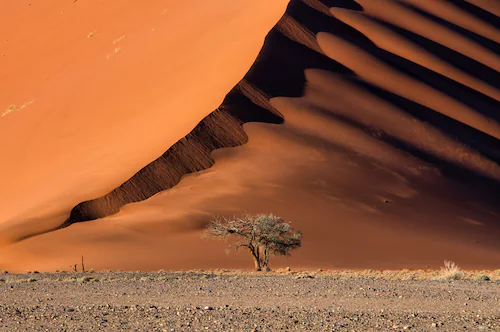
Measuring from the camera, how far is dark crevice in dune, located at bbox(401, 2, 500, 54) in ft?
190

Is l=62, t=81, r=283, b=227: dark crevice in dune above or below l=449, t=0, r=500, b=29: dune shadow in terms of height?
below

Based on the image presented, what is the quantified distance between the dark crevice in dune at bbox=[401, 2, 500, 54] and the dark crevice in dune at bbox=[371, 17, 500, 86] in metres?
4.46

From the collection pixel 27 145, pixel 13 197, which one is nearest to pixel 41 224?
pixel 13 197

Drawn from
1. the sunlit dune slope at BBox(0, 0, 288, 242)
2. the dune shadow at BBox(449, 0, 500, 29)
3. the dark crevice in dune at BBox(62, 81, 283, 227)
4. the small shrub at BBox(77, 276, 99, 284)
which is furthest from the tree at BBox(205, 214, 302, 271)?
the dune shadow at BBox(449, 0, 500, 29)

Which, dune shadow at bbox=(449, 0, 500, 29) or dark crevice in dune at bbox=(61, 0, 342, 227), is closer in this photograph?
dark crevice in dune at bbox=(61, 0, 342, 227)

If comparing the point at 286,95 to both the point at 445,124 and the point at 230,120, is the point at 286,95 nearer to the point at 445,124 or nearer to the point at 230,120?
the point at 230,120

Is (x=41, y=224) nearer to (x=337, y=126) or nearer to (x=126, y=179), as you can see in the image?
(x=126, y=179)

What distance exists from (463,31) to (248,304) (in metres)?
48.5

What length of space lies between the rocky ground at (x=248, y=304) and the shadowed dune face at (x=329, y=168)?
1141cm

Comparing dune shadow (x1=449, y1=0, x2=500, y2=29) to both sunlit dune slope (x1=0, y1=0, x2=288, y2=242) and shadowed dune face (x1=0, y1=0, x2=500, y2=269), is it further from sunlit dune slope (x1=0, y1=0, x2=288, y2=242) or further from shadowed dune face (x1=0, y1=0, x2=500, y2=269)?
sunlit dune slope (x1=0, y1=0, x2=288, y2=242)

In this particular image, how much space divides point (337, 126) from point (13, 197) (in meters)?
15.2

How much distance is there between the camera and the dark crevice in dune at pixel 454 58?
52.4m

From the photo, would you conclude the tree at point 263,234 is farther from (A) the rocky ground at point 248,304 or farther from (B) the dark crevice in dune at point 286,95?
(B) the dark crevice in dune at point 286,95

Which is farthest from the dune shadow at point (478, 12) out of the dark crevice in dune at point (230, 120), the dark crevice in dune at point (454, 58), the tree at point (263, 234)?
the tree at point (263, 234)
